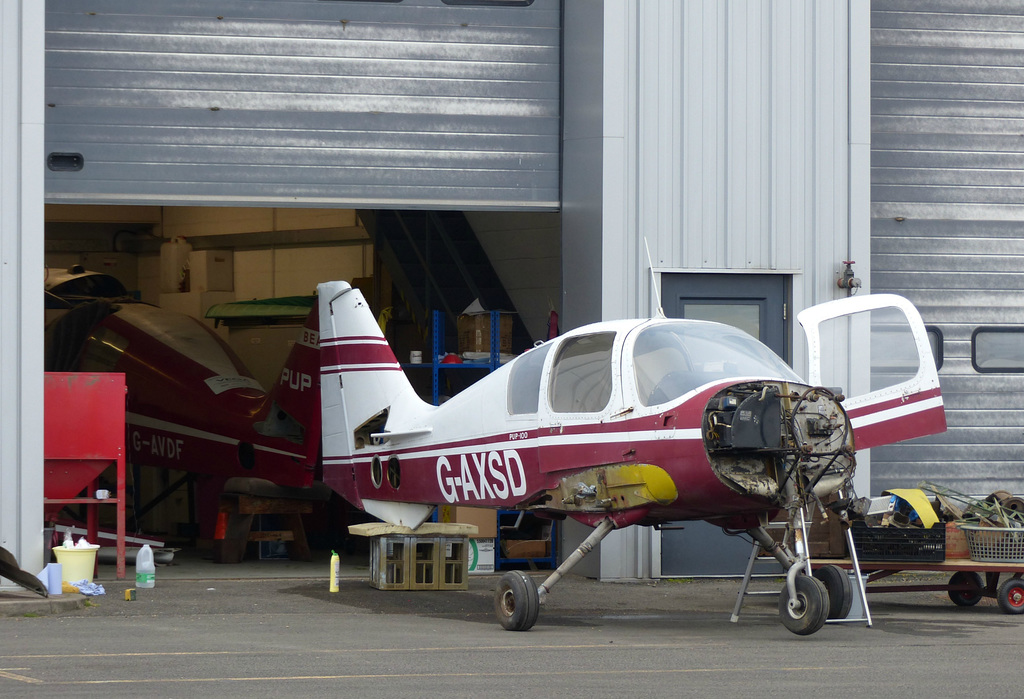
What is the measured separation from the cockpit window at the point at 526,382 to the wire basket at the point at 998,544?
142 inches

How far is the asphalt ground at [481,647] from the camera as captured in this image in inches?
238

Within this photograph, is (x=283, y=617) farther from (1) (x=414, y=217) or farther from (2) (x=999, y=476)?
(1) (x=414, y=217)

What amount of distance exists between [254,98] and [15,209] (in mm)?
2561

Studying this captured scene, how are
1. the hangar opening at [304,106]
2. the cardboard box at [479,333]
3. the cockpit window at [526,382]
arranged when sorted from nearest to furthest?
the cockpit window at [526,382]
the hangar opening at [304,106]
the cardboard box at [479,333]

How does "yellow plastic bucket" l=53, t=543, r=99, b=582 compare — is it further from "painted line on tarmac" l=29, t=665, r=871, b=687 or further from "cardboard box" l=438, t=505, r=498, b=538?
"painted line on tarmac" l=29, t=665, r=871, b=687

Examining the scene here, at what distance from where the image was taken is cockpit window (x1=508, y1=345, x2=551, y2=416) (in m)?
9.07

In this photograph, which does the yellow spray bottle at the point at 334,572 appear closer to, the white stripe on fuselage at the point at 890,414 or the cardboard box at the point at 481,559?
the cardboard box at the point at 481,559

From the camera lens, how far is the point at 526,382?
30.1ft

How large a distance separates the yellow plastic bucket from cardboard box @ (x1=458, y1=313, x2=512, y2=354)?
4709mm

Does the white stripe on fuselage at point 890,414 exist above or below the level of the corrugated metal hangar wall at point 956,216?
below

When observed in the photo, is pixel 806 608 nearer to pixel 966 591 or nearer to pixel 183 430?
pixel 966 591

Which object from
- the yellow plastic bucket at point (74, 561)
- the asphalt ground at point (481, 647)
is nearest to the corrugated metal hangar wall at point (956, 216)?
the asphalt ground at point (481, 647)

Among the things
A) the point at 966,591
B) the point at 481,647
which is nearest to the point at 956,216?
the point at 966,591

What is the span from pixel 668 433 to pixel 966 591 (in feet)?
12.1
